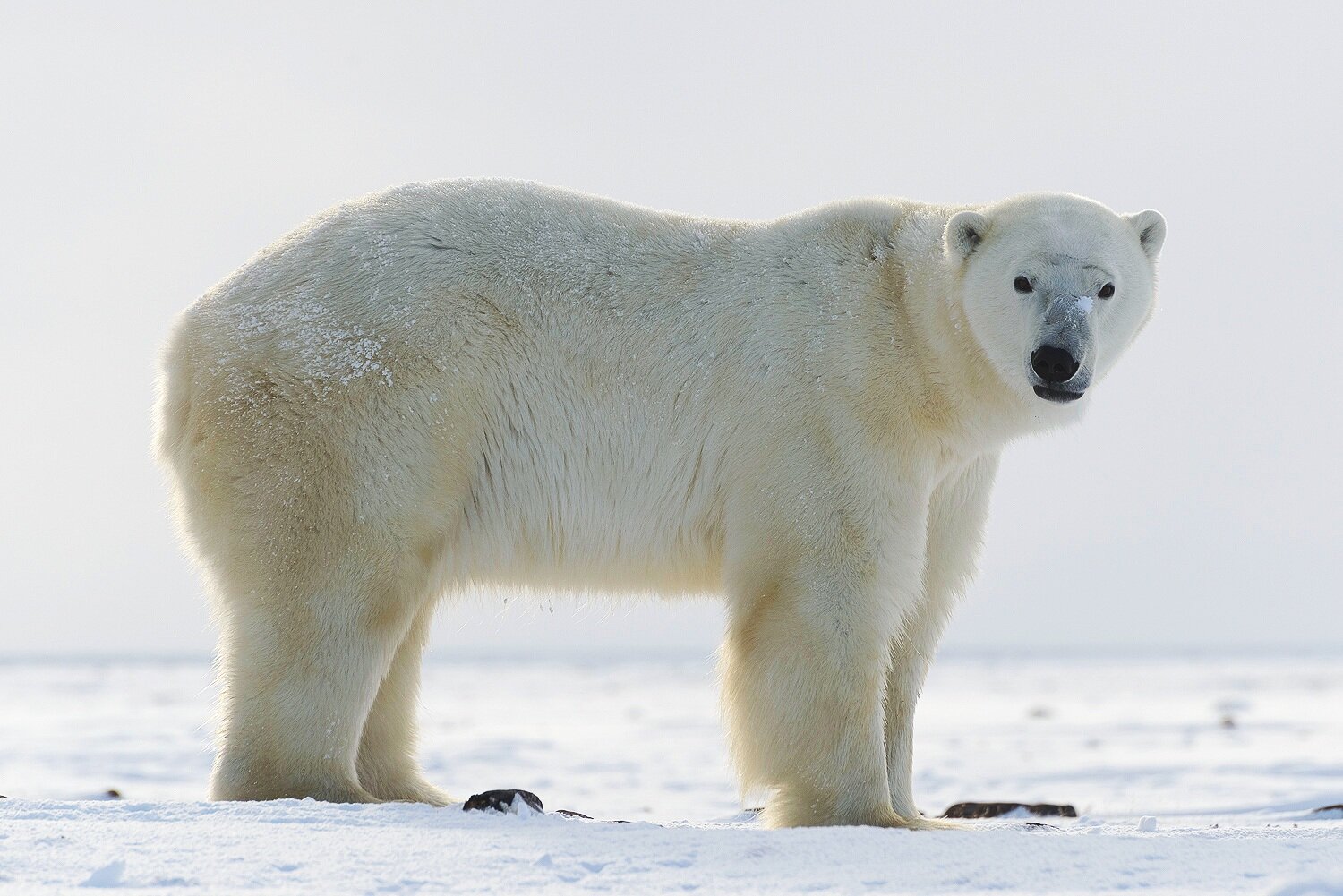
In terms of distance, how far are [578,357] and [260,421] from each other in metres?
1.01

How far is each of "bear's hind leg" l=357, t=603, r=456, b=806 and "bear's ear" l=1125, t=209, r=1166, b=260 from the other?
9.14 ft

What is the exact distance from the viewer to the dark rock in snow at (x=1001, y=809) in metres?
5.24

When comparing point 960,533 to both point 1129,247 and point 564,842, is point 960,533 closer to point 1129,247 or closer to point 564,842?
point 1129,247

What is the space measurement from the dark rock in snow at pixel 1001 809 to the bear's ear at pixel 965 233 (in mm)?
2227

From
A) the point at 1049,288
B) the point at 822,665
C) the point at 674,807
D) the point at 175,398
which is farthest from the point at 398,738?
the point at 674,807

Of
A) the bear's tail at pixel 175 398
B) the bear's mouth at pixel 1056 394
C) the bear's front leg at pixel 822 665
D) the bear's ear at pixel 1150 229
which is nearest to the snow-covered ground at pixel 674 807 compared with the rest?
the bear's front leg at pixel 822 665

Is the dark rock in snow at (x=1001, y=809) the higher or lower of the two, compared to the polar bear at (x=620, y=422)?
lower

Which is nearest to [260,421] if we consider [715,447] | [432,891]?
[715,447]

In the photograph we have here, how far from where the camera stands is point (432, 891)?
2.55 m

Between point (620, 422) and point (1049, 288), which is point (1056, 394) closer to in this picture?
point (1049, 288)

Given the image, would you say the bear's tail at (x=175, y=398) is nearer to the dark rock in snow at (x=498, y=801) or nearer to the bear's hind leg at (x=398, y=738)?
the bear's hind leg at (x=398, y=738)

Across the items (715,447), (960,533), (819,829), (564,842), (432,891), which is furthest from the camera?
(960,533)

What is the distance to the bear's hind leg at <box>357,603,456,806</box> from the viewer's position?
4.93 m

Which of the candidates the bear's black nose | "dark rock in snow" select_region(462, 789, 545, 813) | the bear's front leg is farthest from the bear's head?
"dark rock in snow" select_region(462, 789, 545, 813)
